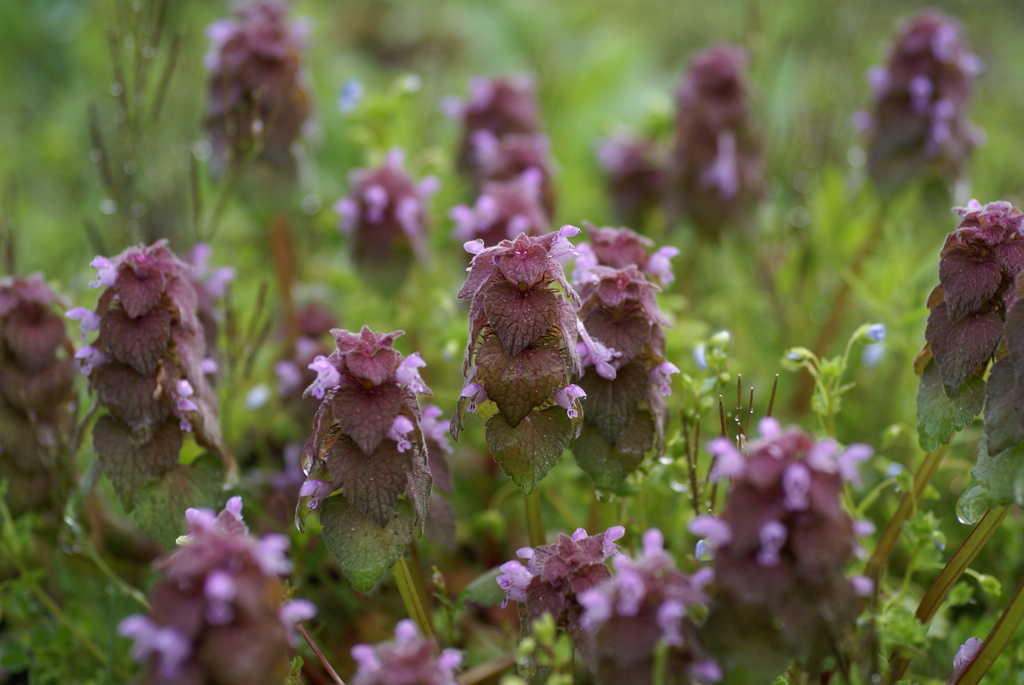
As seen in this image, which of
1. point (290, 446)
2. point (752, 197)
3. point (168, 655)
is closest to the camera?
point (168, 655)

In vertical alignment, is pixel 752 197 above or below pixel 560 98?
below

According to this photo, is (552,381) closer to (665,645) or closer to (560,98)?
(665,645)

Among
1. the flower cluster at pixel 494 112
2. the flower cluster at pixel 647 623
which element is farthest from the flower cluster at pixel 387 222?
the flower cluster at pixel 647 623

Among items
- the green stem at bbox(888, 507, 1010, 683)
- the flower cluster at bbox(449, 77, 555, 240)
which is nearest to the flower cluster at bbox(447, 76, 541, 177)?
the flower cluster at bbox(449, 77, 555, 240)

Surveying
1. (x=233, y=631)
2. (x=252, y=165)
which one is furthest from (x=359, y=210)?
(x=233, y=631)

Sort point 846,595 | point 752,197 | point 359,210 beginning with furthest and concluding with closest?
1. point 752,197
2. point 359,210
3. point 846,595

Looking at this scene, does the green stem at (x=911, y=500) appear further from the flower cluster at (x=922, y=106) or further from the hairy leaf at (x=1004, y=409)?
the flower cluster at (x=922, y=106)

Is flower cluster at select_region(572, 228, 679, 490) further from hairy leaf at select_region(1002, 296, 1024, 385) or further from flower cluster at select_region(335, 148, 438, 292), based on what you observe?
flower cluster at select_region(335, 148, 438, 292)

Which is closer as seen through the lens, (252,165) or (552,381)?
(552,381)
